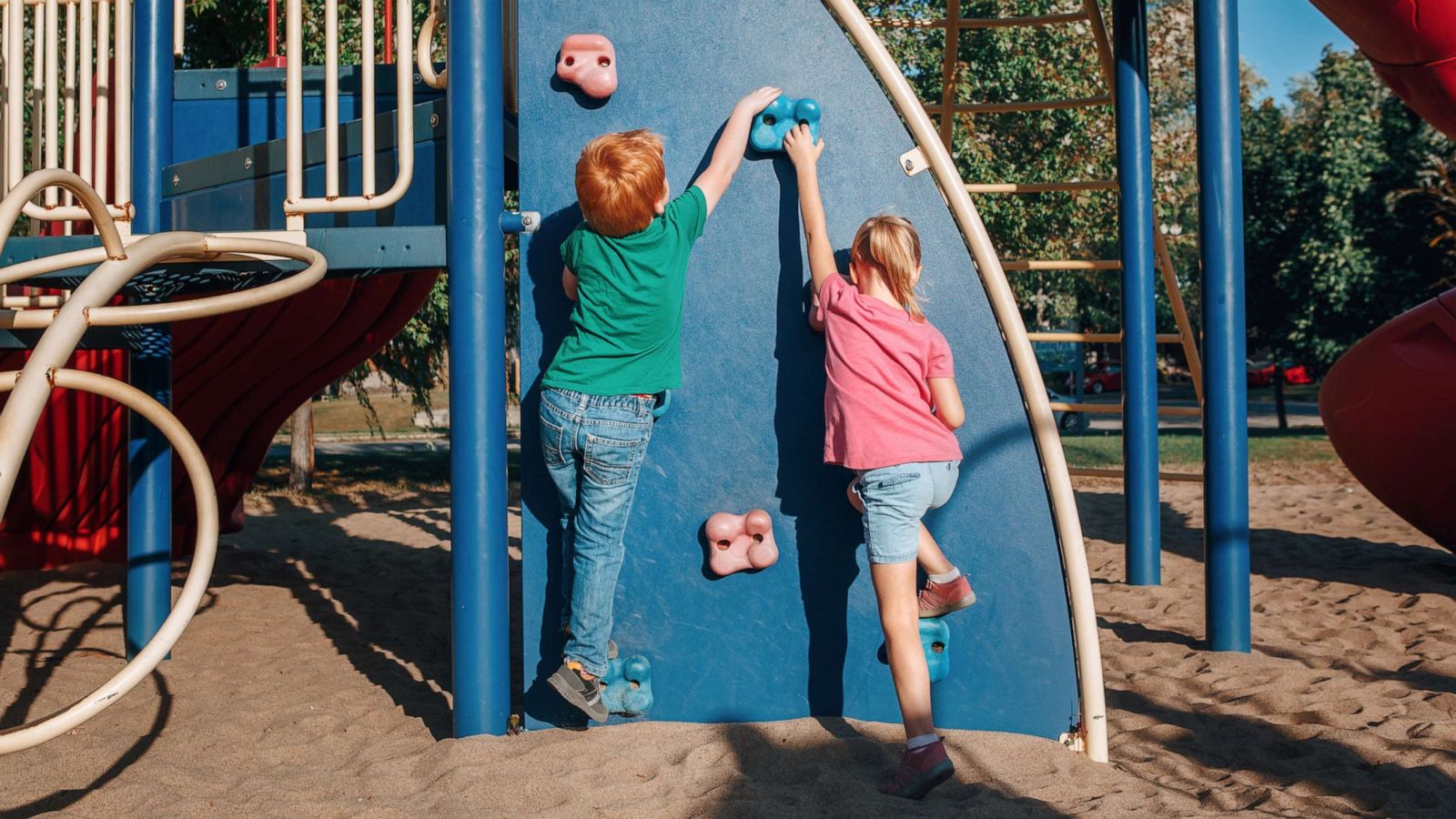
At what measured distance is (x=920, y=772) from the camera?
257 cm

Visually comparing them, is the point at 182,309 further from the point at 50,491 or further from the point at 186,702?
the point at 50,491

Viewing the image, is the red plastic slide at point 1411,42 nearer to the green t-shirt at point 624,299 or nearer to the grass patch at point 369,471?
the green t-shirt at point 624,299

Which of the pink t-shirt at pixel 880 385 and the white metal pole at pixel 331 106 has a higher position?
the white metal pole at pixel 331 106

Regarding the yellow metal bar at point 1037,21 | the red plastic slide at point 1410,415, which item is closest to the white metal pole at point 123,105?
the yellow metal bar at point 1037,21

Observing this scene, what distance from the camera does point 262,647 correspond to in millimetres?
4480

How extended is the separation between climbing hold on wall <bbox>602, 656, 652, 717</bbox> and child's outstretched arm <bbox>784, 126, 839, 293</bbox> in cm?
108

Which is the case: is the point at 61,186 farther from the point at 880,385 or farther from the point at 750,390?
the point at 880,385

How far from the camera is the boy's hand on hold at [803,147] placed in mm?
2982

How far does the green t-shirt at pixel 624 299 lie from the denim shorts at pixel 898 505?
0.62m

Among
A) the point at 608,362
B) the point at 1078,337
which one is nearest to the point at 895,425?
the point at 608,362

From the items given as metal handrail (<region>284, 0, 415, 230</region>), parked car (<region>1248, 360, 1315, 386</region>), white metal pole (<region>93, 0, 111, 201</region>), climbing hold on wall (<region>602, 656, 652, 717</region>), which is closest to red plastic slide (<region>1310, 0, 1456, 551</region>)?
climbing hold on wall (<region>602, 656, 652, 717</region>)

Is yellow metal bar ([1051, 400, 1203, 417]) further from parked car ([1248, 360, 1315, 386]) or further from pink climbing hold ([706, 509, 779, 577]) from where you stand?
parked car ([1248, 360, 1315, 386])

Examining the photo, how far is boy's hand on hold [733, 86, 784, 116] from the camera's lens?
118 inches

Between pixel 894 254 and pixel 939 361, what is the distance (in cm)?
29
